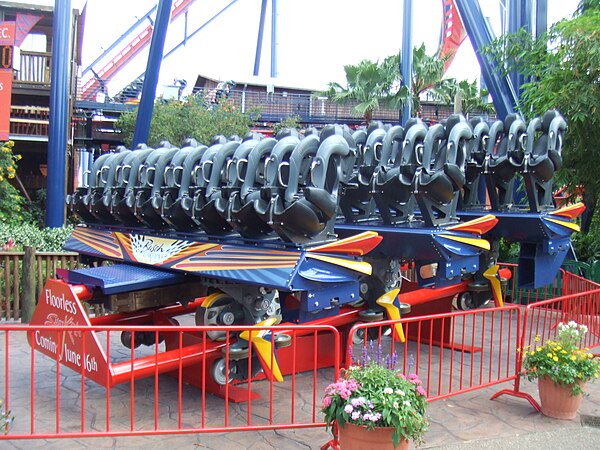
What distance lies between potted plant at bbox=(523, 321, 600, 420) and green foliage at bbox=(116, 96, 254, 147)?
52.2ft

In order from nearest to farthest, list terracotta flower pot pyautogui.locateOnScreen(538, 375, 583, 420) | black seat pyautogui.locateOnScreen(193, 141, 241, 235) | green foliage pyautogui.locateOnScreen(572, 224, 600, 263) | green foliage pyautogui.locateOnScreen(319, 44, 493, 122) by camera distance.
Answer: terracotta flower pot pyautogui.locateOnScreen(538, 375, 583, 420)
black seat pyautogui.locateOnScreen(193, 141, 241, 235)
green foliage pyautogui.locateOnScreen(572, 224, 600, 263)
green foliage pyautogui.locateOnScreen(319, 44, 493, 122)

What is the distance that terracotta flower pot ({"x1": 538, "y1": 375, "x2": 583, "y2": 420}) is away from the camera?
506cm

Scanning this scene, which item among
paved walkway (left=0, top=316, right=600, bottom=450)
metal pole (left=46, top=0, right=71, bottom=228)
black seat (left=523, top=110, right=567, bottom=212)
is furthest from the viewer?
metal pole (left=46, top=0, right=71, bottom=228)

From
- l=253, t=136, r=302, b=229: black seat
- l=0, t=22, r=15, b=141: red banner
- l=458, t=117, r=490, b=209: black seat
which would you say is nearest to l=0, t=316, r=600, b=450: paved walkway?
l=253, t=136, r=302, b=229: black seat

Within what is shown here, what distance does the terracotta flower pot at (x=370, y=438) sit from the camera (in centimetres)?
360

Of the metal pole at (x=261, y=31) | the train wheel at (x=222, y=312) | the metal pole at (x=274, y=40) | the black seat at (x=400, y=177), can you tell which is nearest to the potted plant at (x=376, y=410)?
the train wheel at (x=222, y=312)

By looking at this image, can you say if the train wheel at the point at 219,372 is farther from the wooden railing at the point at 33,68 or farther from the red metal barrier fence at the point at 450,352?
the wooden railing at the point at 33,68

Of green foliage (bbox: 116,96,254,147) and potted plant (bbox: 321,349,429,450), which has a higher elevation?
green foliage (bbox: 116,96,254,147)

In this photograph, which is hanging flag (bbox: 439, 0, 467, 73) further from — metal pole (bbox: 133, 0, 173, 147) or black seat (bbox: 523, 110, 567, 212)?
black seat (bbox: 523, 110, 567, 212)

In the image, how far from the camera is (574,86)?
388 inches

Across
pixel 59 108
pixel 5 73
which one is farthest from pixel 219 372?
pixel 5 73

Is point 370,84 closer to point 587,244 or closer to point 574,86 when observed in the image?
point 587,244

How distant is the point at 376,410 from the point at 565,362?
2.23m

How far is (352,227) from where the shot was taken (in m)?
6.56
